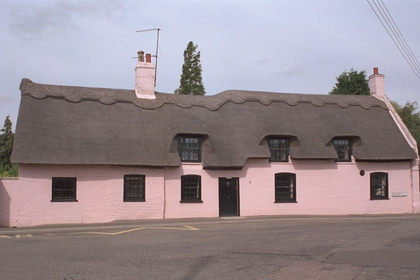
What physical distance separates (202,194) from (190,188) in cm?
66

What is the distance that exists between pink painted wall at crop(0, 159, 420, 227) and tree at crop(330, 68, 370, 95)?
17.8 metres

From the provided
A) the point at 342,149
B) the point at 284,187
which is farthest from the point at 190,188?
the point at 342,149

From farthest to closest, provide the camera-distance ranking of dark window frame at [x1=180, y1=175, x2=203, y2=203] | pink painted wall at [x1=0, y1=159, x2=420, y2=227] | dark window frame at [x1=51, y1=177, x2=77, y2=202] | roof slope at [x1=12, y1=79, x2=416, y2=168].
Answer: dark window frame at [x1=180, y1=175, x2=203, y2=203] → roof slope at [x1=12, y1=79, x2=416, y2=168] → dark window frame at [x1=51, y1=177, x2=77, y2=202] → pink painted wall at [x1=0, y1=159, x2=420, y2=227]

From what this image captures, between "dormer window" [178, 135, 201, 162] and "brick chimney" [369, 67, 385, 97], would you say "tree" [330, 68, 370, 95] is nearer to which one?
"brick chimney" [369, 67, 385, 97]

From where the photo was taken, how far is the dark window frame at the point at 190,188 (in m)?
23.2

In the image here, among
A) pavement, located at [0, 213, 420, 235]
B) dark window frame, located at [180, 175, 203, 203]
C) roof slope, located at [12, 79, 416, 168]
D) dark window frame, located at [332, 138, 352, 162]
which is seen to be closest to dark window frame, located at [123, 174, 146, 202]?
roof slope, located at [12, 79, 416, 168]

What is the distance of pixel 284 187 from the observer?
24969mm

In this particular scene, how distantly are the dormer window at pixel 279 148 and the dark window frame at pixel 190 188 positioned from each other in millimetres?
4313

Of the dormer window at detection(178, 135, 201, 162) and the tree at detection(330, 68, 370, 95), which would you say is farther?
the tree at detection(330, 68, 370, 95)

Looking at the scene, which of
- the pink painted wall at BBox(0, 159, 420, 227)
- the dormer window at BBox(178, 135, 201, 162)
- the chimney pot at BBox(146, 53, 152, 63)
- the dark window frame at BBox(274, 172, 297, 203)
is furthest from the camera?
the chimney pot at BBox(146, 53, 152, 63)

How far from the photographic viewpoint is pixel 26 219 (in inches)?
802

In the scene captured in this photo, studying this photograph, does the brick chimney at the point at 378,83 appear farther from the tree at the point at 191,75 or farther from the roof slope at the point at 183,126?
the tree at the point at 191,75

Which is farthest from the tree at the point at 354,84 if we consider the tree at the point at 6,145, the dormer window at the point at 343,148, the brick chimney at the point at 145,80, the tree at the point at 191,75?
the tree at the point at 6,145

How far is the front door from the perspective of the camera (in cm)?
2386
